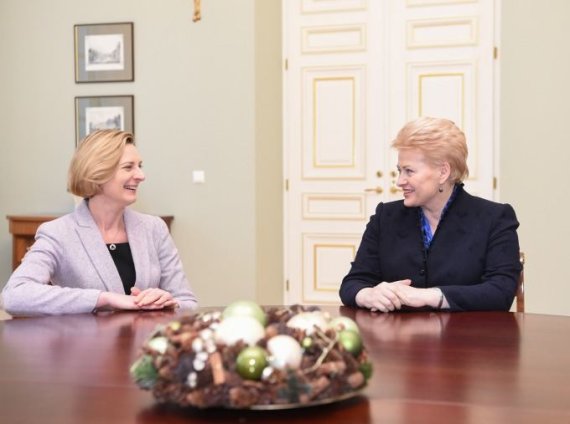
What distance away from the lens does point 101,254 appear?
2.86 meters

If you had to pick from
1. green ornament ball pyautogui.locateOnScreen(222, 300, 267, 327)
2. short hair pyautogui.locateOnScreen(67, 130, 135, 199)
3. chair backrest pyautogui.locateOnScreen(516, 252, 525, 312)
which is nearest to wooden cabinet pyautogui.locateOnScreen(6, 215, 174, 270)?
short hair pyautogui.locateOnScreen(67, 130, 135, 199)

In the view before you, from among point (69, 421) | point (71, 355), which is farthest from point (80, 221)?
point (69, 421)

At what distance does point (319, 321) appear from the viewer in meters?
1.43

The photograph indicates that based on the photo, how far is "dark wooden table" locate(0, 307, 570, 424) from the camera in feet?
4.49

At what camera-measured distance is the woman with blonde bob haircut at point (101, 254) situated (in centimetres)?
262

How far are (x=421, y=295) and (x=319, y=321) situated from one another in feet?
3.92

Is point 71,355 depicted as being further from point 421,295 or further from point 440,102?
point 440,102

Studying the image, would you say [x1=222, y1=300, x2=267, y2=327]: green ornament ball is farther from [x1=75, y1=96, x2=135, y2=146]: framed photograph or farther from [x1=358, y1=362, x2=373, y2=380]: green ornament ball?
[x1=75, y1=96, x2=135, y2=146]: framed photograph

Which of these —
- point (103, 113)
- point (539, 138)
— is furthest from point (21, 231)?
point (539, 138)

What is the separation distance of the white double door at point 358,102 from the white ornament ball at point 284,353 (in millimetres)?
5212

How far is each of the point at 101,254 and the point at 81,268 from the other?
0.08m

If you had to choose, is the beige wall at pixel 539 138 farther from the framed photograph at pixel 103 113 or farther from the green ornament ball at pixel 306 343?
the green ornament ball at pixel 306 343

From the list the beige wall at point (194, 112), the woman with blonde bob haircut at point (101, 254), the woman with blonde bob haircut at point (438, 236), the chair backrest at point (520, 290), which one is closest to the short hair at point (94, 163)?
the woman with blonde bob haircut at point (101, 254)

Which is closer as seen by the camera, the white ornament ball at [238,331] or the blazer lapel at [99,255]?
the white ornament ball at [238,331]
